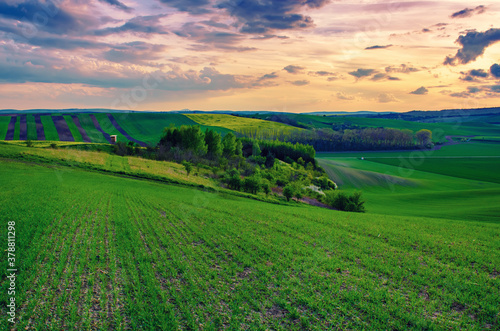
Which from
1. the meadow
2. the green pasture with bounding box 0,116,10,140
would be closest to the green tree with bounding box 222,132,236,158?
the meadow

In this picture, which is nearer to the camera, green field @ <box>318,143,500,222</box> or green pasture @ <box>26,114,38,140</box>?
green field @ <box>318,143,500,222</box>

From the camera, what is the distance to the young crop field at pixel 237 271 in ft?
32.2

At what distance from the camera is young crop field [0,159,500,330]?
9.81m

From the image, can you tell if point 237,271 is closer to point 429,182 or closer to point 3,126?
point 429,182

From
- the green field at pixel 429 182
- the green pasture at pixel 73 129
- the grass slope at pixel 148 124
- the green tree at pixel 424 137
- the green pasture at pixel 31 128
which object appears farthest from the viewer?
the green tree at pixel 424 137

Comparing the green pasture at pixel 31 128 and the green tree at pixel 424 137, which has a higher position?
the green tree at pixel 424 137

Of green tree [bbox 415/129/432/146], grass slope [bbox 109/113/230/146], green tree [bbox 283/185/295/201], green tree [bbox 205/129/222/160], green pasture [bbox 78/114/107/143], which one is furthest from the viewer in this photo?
green tree [bbox 415/129/432/146]

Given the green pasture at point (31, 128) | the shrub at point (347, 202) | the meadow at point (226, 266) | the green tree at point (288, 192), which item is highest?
the green pasture at point (31, 128)

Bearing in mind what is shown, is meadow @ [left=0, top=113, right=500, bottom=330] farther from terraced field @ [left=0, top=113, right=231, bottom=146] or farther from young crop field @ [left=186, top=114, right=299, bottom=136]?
young crop field @ [left=186, top=114, right=299, bottom=136]

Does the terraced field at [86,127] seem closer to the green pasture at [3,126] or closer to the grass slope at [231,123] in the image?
the green pasture at [3,126]

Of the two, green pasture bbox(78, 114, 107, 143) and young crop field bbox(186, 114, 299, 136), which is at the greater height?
young crop field bbox(186, 114, 299, 136)

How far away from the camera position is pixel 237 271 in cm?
1330

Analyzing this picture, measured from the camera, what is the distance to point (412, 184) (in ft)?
238

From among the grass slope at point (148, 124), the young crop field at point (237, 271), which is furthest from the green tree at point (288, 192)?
the grass slope at point (148, 124)
